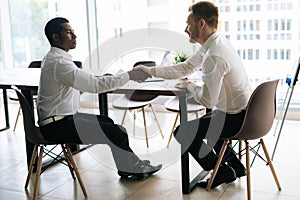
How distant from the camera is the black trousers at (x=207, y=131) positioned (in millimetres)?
2758

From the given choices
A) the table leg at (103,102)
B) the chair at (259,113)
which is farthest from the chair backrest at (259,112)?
the table leg at (103,102)

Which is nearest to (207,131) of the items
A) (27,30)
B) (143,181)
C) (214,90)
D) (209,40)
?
(214,90)

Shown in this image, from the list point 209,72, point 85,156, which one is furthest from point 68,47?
point 85,156

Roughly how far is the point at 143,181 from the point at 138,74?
2.80 ft

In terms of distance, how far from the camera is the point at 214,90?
2580mm

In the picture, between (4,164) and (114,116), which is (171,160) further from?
(114,116)

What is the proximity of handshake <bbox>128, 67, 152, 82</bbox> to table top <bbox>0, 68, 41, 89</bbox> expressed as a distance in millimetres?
852

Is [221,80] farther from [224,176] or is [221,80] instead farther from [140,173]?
[140,173]

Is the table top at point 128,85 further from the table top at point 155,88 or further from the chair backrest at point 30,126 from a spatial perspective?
the chair backrest at point 30,126

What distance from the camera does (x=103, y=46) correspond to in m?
6.01

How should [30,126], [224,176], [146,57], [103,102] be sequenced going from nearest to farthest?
[30,126] → [224,176] → [103,102] → [146,57]

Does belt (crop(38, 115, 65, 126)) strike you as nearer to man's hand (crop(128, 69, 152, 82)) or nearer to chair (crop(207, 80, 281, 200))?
man's hand (crop(128, 69, 152, 82))

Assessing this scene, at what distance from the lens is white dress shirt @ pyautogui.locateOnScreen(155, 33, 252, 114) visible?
2582mm

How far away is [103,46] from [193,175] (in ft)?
10.6
